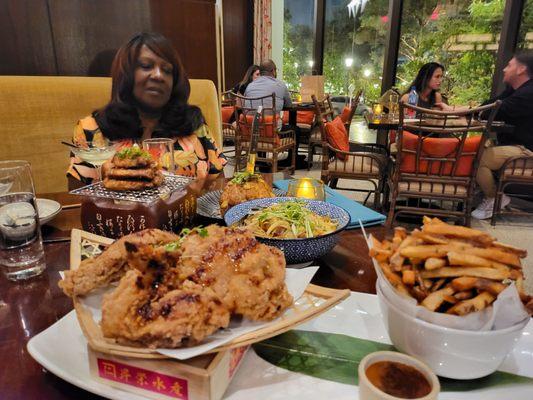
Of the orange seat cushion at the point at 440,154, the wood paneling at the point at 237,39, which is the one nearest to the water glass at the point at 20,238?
the orange seat cushion at the point at 440,154

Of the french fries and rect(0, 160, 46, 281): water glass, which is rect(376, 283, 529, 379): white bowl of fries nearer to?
the french fries

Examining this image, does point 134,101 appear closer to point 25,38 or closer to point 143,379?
point 25,38

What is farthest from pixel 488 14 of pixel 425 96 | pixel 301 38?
pixel 301 38

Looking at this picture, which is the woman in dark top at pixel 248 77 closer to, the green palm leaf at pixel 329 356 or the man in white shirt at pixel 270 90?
the man in white shirt at pixel 270 90

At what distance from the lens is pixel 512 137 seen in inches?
165

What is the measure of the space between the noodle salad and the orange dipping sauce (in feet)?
1.50

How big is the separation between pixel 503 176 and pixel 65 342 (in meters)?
4.12

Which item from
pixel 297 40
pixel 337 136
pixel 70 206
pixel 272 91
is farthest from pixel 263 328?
pixel 297 40

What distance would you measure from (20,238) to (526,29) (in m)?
6.38

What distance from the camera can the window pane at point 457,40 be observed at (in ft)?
18.3

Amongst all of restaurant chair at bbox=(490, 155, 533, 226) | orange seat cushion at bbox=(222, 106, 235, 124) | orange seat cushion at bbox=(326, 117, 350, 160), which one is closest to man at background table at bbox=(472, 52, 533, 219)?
restaurant chair at bbox=(490, 155, 533, 226)

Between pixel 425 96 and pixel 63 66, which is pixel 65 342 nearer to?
pixel 63 66

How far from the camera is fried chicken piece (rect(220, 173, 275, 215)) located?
4.34ft

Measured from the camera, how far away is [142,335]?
594mm
